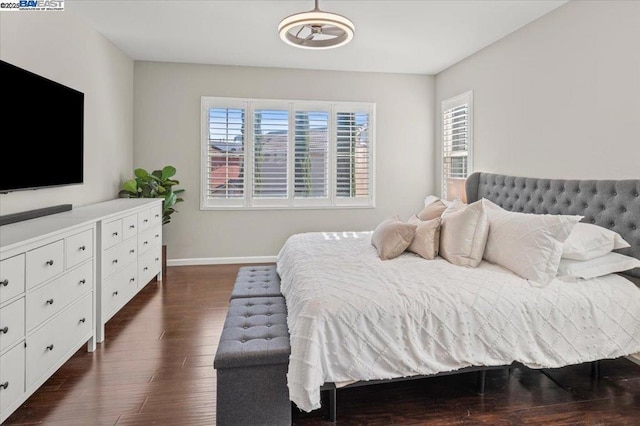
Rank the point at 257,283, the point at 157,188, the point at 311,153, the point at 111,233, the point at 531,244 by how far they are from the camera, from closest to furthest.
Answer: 1. the point at 531,244
2. the point at 257,283
3. the point at 111,233
4. the point at 157,188
5. the point at 311,153

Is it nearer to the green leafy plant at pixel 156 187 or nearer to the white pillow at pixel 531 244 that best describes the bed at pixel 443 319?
the white pillow at pixel 531 244

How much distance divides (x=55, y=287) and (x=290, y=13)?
298 centimetres

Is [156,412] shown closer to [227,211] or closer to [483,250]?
[483,250]

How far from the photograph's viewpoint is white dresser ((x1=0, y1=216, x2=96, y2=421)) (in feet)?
6.10

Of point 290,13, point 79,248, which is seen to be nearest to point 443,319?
point 79,248

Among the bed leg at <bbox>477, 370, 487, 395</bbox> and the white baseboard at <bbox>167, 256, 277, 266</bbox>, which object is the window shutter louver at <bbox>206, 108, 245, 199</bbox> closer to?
the white baseboard at <bbox>167, 256, 277, 266</bbox>

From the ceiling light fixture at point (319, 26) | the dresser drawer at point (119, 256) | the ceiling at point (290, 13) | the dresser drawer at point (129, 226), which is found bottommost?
the dresser drawer at point (119, 256)

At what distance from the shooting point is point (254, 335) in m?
2.10

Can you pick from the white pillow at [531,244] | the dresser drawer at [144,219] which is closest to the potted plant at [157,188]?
the dresser drawer at [144,219]

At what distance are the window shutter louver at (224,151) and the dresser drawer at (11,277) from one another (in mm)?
3506

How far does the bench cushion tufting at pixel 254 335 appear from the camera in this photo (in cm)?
190

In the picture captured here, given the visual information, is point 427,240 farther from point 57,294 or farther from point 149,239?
point 149,239

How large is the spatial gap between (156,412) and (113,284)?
1499 mm

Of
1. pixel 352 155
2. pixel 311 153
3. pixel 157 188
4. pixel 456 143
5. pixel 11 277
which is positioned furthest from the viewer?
pixel 352 155
